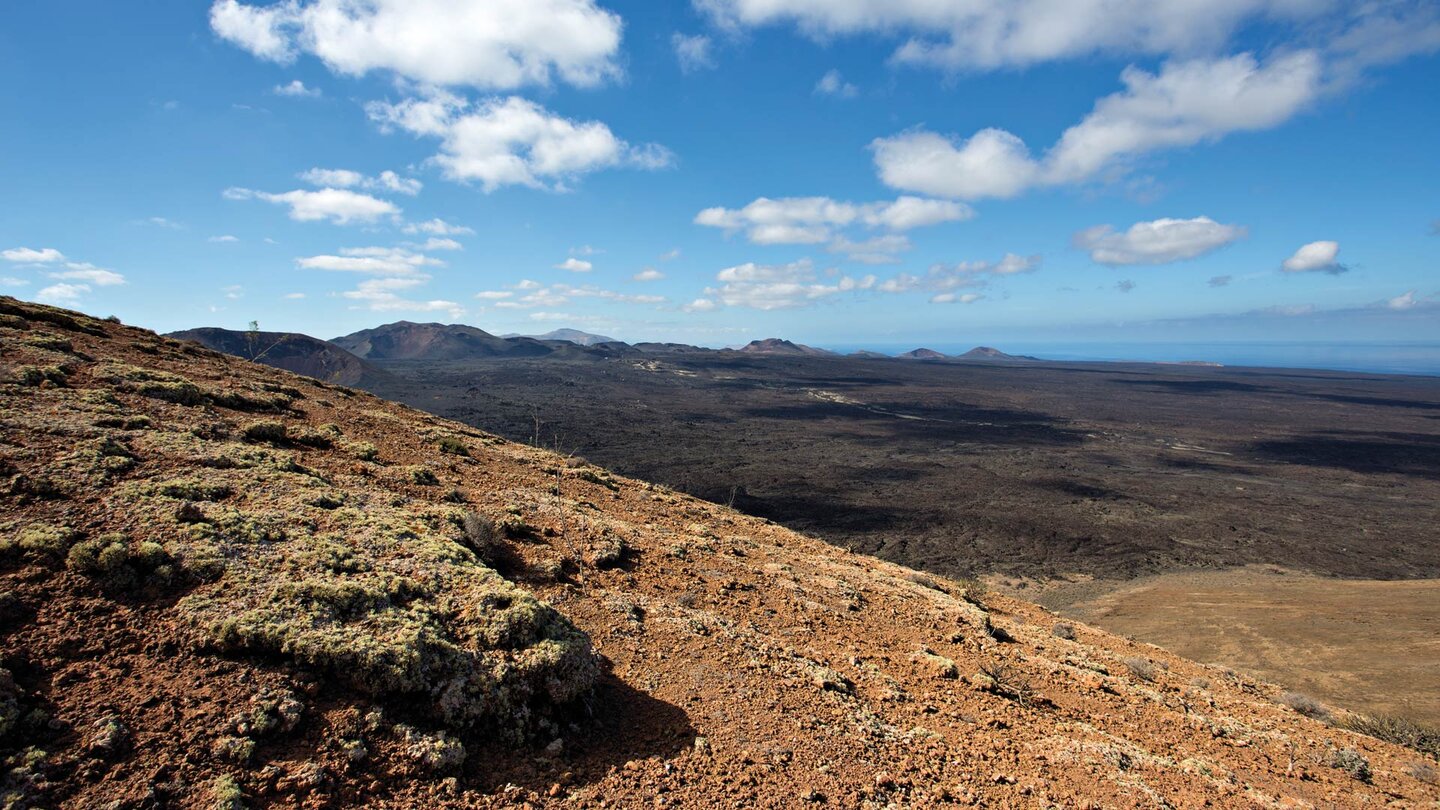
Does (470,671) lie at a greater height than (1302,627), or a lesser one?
greater

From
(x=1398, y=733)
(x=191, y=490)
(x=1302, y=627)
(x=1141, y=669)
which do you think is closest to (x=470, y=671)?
(x=191, y=490)

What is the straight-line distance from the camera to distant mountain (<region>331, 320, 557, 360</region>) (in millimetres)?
137500

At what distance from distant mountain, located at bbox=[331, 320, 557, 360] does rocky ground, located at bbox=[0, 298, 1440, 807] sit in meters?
135

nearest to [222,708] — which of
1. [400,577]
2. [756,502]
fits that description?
[400,577]

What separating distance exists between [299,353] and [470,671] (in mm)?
99991

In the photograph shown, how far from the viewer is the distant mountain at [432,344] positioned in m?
138

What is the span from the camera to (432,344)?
142375mm

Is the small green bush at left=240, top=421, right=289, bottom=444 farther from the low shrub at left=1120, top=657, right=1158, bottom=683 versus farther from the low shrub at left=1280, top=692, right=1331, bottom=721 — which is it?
the low shrub at left=1280, top=692, right=1331, bottom=721

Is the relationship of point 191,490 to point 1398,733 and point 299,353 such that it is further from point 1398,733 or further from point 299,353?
point 299,353

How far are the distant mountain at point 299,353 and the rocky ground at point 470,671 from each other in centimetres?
7910

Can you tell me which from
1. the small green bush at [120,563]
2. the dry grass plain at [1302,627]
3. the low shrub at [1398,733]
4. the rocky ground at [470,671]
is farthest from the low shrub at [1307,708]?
the small green bush at [120,563]

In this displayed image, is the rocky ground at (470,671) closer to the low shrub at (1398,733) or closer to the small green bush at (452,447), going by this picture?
the low shrub at (1398,733)

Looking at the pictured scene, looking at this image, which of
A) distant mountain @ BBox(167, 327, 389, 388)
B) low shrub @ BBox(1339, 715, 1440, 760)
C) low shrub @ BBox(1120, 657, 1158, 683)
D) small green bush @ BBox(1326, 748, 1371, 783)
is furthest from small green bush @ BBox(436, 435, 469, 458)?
distant mountain @ BBox(167, 327, 389, 388)

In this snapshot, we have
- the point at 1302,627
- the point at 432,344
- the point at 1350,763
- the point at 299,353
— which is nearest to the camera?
the point at 1350,763
